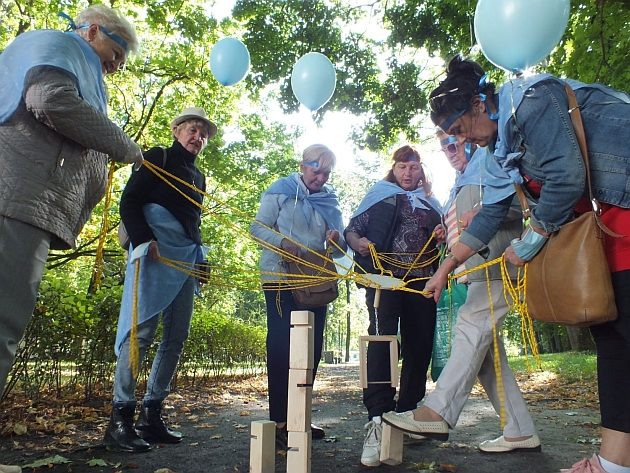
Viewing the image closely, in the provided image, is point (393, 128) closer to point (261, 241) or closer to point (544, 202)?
point (261, 241)

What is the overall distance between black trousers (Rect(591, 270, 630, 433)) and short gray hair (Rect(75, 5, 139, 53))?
2.41 metres

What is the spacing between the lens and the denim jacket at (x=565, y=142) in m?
1.74

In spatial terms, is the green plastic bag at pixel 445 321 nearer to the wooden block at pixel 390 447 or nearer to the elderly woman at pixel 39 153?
the wooden block at pixel 390 447

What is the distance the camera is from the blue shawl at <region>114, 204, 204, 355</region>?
10.7ft

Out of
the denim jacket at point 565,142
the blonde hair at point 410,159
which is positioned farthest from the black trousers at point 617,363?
the blonde hair at point 410,159

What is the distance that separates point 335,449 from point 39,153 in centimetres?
251

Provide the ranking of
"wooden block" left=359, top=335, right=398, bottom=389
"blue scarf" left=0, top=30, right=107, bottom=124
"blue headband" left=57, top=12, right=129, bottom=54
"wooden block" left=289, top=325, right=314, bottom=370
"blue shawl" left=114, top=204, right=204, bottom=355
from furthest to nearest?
"blue shawl" left=114, top=204, right=204, bottom=355
"wooden block" left=359, top=335, right=398, bottom=389
"blue headband" left=57, top=12, right=129, bottom=54
"wooden block" left=289, top=325, right=314, bottom=370
"blue scarf" left=0, top=30, right=107, bottom=124

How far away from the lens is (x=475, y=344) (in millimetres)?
2811

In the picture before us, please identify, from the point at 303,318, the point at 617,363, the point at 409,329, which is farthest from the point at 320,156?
the point at 617,363

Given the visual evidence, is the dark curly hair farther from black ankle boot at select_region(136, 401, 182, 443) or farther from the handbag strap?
black ankle boot at select_region(136, 401, 182, 443)

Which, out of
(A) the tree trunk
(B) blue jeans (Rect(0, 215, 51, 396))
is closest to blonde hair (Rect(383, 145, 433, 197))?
(B) blue jeans (Rect(0, 215, 51, 396))

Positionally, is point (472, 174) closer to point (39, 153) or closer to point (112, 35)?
point (112, 35)

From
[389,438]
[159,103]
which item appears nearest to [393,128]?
[159,103]

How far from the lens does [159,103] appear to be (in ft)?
34.5
